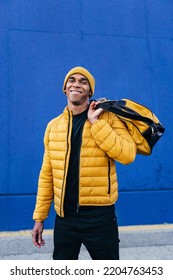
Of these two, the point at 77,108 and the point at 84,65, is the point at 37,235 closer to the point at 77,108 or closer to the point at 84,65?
the point at 77,108

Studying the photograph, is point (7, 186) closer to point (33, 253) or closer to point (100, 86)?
point (33, 253)

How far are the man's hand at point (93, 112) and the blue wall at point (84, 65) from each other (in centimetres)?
204

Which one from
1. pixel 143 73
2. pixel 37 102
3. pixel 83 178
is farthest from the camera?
pixel 143 73

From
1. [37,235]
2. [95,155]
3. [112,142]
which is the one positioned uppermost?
[112,142]

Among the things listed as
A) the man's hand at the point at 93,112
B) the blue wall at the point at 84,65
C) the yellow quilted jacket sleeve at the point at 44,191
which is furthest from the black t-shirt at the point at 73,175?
the blue wall at the point at 84,65

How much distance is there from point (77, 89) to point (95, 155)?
1.62ft

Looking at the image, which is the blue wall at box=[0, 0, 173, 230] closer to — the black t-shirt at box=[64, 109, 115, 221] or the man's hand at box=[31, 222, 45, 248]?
the man's hand at box=[31, 222, 45, 248]

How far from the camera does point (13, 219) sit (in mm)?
3775

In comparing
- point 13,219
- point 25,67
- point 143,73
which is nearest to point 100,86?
point 143,73

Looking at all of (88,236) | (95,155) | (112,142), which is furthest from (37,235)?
(112,142)

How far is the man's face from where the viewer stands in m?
2.04

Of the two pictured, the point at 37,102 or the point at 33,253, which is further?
the point at 37,102

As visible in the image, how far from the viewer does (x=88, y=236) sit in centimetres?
195
